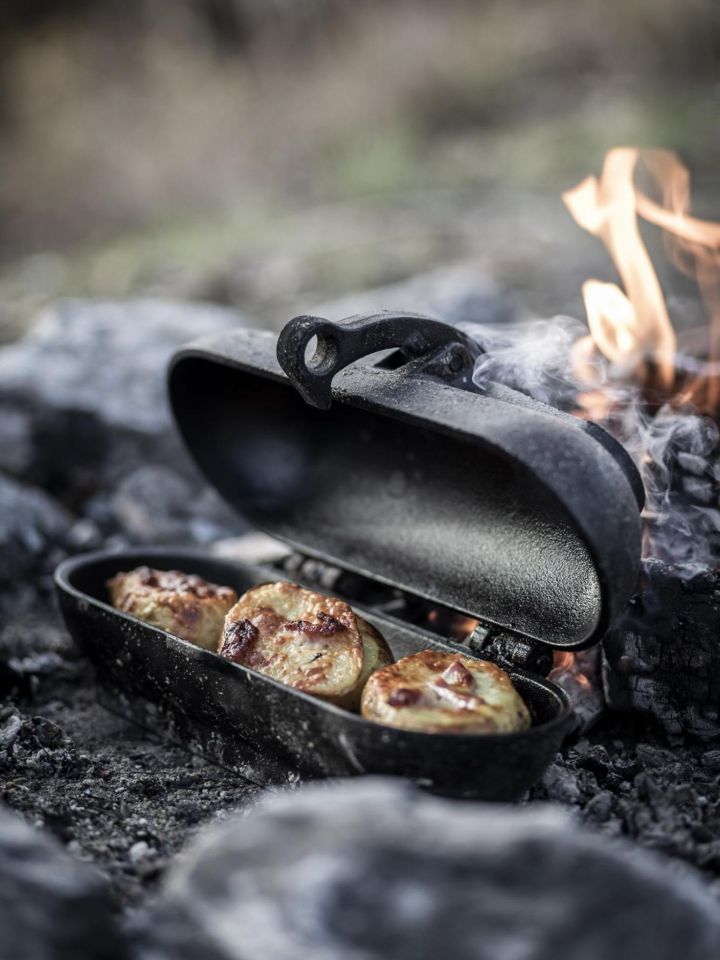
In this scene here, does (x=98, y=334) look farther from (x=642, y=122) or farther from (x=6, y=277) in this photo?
(x=642, y=122)

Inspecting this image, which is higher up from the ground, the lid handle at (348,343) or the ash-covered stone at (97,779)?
the lid handle at (348,343)

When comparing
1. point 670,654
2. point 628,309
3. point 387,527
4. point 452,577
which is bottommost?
point 670,654

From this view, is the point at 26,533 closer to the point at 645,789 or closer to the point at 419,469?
the point at 419,469

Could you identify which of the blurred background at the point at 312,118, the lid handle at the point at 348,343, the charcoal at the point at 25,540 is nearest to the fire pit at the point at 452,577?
the lid handle at the point at 348,343

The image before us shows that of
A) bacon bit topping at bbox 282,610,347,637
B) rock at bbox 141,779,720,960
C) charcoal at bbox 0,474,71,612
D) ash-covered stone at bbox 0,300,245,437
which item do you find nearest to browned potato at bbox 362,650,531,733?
bacon bit topping at bbox 282,610,347,637

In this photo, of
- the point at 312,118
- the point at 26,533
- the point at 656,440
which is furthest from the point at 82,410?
the point at 312,118

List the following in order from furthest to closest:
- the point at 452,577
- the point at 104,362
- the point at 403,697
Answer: the point at 104,362
the point at 452,577
the point at 403,697

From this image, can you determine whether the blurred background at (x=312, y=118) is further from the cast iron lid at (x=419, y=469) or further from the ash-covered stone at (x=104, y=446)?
the cast iron lid at (x=419, y=469)
